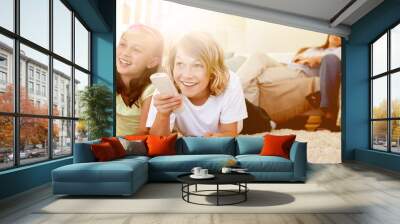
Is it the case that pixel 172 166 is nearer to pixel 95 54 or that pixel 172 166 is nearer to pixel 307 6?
pixel 95 54

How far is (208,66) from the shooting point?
9.22 metres

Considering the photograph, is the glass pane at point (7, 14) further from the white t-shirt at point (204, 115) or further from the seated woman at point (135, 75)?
the white t-shirt at point (204, 115)

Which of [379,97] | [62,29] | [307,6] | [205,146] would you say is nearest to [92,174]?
[205,146]

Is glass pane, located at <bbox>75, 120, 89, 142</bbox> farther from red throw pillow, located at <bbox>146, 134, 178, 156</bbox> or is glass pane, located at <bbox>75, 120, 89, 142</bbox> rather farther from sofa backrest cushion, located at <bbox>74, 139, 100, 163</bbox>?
sofa backrest cushion, located at <bbox>74, 139, 100, 163</bbox>

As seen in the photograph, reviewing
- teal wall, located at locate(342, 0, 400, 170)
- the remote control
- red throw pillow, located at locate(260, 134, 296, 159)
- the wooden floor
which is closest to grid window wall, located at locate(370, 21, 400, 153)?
teal wall, located at locate(342, 0, 400, 170)

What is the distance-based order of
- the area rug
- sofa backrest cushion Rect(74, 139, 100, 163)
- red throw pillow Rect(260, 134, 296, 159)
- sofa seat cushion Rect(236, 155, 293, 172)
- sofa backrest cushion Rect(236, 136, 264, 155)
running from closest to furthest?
the area rug, sofa backrest cushion Rect(74, 139, 100, 163), sofa seat cushion Rect(236, 155, 293, 172), red throw pillow Rect(260, 134, 296, 159), sofa backrest cushion Rect(236, 136, 264, 155)

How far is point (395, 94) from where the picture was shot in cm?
828

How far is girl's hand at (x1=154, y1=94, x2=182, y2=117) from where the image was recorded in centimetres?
918

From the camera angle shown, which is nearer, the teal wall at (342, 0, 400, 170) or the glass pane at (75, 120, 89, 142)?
the glass pane at (75, 120, 89, 142)

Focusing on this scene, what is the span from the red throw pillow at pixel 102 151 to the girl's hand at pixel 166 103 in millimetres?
3243

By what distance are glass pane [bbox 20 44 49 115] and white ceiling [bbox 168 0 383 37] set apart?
4055 millimetres

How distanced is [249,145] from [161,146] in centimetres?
162

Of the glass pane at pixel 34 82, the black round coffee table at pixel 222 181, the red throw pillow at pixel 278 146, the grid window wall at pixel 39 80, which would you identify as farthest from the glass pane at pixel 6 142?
the red throw pillow at pixel 278 146

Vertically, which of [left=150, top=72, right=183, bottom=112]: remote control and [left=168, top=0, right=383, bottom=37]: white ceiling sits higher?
[left=168, top=0, right=383, bottom=37]: white ceiling
